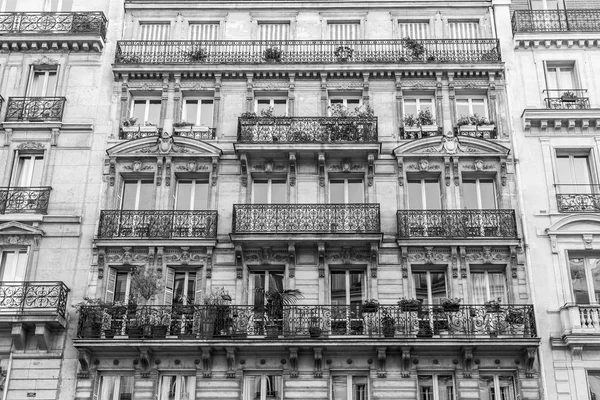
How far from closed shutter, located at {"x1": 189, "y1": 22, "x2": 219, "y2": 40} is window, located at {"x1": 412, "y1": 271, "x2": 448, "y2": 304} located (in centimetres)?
1066

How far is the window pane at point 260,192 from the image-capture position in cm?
2386

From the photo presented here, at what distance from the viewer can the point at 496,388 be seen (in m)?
21.0

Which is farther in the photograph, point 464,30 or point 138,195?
point 464,30

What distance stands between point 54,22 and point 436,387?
55.7 ft

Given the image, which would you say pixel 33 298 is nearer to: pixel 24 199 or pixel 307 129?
pixel 24 199

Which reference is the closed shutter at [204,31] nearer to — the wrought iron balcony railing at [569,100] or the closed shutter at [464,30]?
the closed shutter at [464,30]

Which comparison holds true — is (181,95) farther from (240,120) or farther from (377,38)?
(377,38)

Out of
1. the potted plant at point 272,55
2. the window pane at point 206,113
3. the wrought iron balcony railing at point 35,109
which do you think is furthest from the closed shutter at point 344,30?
the wrought iron balcony railing at point 35,109

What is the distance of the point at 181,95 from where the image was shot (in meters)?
25.2

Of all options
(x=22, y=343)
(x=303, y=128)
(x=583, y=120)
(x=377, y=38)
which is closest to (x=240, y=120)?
(x=303, y=128)

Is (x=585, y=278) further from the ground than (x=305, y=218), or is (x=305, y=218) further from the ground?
(x=305, y=218)

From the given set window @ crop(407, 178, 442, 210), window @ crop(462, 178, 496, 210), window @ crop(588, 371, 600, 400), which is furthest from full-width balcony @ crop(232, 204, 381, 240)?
window @ crop(588, 371, 600, 400)

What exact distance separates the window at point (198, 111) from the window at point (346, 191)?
451cm

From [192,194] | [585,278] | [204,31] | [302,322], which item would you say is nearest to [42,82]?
[204,31]
